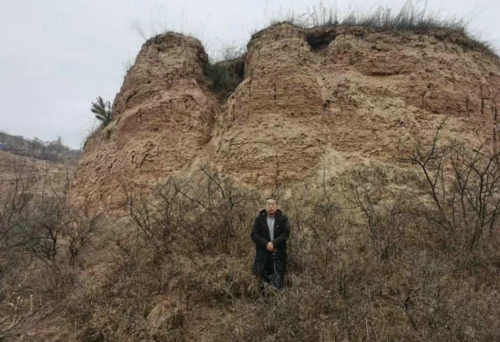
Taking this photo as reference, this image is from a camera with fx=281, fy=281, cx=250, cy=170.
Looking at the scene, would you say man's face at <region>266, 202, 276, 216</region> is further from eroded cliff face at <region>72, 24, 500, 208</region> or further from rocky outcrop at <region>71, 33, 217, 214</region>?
rocky outcrop at <region>71, 33, 217, 214</region>

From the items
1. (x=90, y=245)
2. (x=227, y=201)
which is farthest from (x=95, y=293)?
(x=227, y=201)

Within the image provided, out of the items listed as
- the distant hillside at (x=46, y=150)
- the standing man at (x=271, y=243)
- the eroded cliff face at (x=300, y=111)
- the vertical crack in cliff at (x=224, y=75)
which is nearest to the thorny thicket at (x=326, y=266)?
the standing man at (x=271, y=243)

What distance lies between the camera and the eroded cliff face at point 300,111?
18.2 ft

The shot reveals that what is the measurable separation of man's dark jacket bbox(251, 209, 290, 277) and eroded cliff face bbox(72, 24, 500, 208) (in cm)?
183

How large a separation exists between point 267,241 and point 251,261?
55 centimetres

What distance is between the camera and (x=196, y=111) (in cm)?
650

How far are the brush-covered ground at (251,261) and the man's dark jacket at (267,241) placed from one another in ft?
0.75

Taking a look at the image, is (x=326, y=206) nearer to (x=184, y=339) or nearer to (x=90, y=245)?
(x=184, y=339)

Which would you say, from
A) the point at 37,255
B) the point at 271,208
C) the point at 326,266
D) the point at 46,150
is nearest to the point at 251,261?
the point at 271,208

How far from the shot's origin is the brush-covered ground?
2662 mm

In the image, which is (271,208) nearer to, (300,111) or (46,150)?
(300,111)

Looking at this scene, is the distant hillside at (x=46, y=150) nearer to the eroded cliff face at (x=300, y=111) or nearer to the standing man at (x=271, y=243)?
the eroded cliff face at (x=300, y=111)

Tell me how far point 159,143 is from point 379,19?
→ 20.4ft

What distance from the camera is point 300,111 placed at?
19.5 ft
